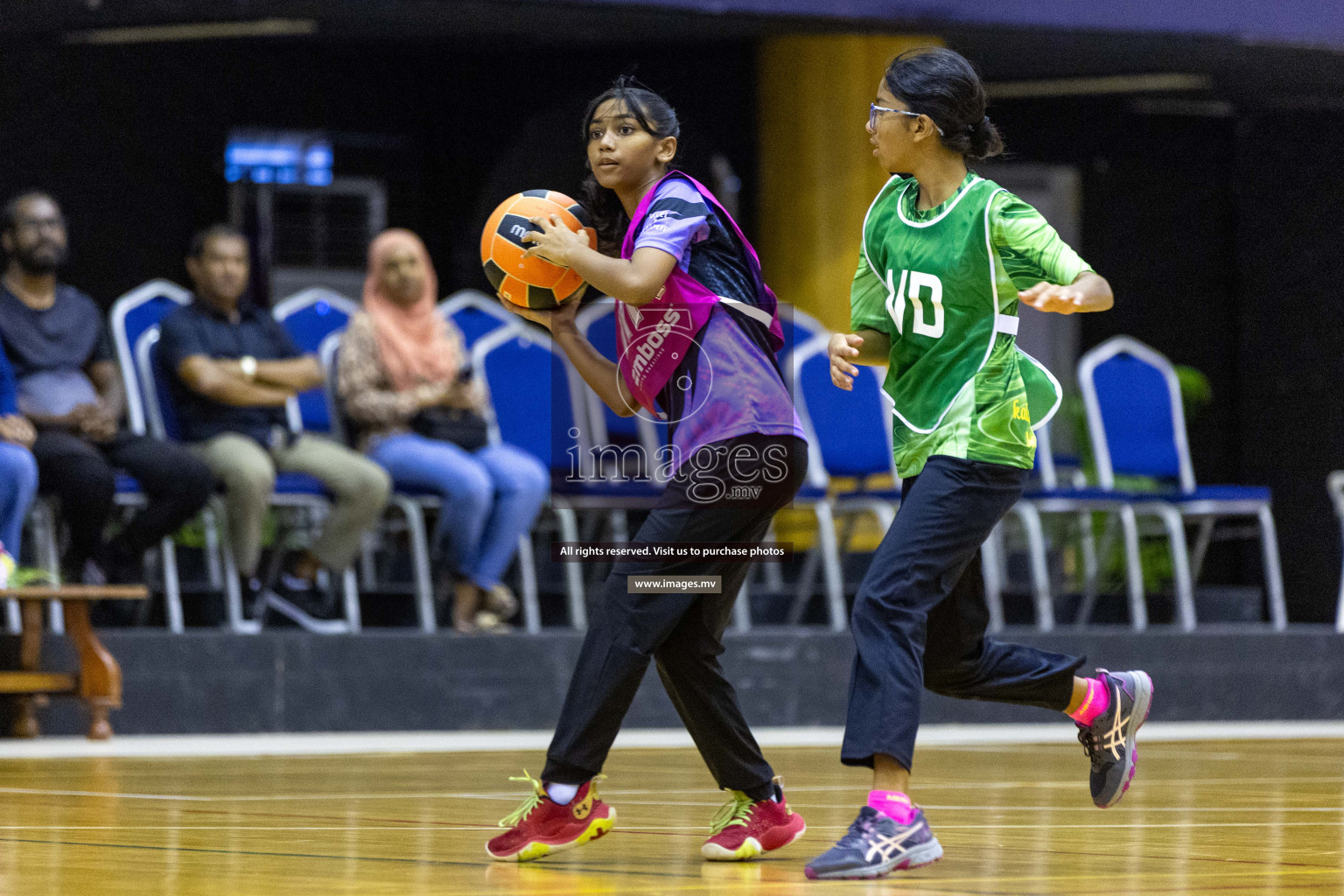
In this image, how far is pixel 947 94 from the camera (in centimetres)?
302

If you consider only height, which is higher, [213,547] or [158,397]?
[158,397]

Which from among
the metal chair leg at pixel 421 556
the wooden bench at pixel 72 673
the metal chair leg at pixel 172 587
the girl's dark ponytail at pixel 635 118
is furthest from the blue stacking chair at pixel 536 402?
the girl's dark ponytail at pixel 635 118

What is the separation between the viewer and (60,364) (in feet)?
20.2

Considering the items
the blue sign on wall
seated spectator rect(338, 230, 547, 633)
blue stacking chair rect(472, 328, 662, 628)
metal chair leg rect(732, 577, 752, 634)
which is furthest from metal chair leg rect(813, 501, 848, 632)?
the blue sign on wall

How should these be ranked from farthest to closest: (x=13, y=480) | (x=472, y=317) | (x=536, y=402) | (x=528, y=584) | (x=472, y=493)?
(x=472, y=317), (x=536, y=402), (x=528, y=584), (x=472, y=493), (x=13, y=480)

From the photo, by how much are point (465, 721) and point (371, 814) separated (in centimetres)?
285

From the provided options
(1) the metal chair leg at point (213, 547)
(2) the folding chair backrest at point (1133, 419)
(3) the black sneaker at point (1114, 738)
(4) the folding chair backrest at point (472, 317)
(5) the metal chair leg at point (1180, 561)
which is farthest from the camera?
(2) the folding chair backrest at point (1133, 419)

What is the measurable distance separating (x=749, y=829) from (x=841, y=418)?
14.8ft

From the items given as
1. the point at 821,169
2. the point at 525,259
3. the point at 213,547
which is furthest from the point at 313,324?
the point at 525,259

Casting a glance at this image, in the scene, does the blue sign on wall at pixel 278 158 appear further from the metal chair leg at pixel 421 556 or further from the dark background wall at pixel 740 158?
the metal chair leg at pixel 421 556

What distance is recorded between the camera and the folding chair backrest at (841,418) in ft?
24.2

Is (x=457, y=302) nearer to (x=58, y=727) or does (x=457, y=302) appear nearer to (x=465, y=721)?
(x=465, y=721)

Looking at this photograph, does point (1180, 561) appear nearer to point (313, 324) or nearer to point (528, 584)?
point (528, 584)

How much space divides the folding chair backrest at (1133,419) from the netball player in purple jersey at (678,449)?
5032 millimetres
